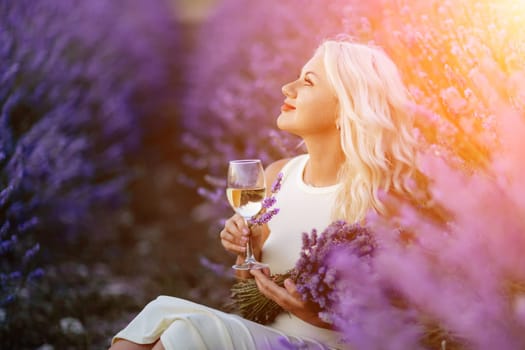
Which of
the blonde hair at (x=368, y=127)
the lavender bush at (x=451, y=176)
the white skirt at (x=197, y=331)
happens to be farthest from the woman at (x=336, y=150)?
the white skirt at (x=197, y=331)

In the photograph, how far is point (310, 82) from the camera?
7.49 feet

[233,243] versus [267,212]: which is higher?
[267,212]

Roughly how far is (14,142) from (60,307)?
2.73 feet

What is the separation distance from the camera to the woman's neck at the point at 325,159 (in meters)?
2.28

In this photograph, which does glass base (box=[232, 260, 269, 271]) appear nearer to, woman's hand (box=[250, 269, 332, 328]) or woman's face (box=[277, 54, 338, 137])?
woman's hand (box=[250, 269, 332, 328])

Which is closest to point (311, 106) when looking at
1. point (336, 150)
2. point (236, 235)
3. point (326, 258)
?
point (336, 150)

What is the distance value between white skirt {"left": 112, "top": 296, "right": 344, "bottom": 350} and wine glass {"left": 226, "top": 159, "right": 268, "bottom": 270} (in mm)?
256

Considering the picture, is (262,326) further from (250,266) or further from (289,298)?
(250,266)

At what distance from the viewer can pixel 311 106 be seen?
223cm

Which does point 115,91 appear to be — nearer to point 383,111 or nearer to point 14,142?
point 14,142

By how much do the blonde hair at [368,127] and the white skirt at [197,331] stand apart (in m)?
0.52

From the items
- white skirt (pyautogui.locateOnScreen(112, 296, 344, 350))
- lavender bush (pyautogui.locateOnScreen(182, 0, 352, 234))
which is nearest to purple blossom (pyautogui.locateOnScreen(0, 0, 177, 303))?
lavender bush (pyautogui.locateOnScreen(182, 0, 352, 234))

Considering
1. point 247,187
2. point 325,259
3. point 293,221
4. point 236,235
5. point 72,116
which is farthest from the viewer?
point 72,116

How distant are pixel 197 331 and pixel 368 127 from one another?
0.87m
